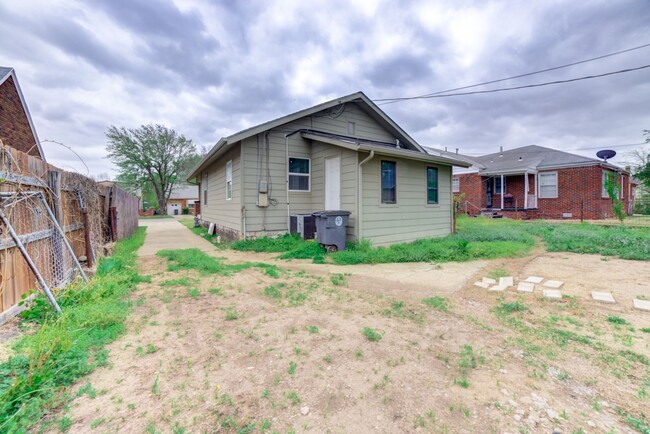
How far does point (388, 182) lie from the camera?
8.55 meters

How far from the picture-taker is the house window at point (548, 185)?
55.7 ft

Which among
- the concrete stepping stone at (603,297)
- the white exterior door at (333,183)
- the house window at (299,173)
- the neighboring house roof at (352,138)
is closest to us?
the concrete stepping stone at (603,297)

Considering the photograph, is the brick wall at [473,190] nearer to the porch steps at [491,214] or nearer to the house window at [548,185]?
the porch steps at [491,214]

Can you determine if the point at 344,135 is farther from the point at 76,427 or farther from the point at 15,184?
the point at 76,427

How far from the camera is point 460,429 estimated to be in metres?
1.65

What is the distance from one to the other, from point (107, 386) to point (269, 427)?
1334mm

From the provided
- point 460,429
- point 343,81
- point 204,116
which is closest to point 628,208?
point 343,81

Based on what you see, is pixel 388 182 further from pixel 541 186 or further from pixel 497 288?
pixel 541 186

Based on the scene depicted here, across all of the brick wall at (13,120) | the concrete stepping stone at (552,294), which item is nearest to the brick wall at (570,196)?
the concrete stepping stone at (552,294)

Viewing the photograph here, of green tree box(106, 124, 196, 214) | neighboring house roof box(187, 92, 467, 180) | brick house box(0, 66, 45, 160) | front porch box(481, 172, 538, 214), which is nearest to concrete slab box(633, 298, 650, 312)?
neighboring house roof box(187, 92, 467, 180)

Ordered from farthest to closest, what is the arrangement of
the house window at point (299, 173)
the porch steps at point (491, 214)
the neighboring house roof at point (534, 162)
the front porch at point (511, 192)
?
the porch steps at point (491, 214), the front porch at point (511, 192), the neighboring house roof at point (534, 162), the house window at point (299, 173)

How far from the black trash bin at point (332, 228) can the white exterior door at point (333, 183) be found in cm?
84

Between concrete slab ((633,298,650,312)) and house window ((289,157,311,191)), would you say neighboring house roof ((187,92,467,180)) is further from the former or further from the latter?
concrete slab ((633,298,650,312))

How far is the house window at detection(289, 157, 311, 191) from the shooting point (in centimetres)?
929
